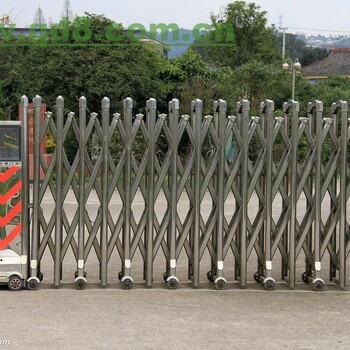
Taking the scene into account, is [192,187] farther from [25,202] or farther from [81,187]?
[25,202]

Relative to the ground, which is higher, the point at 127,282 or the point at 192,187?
the point at 192,187

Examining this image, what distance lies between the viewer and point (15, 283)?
950 centimetres

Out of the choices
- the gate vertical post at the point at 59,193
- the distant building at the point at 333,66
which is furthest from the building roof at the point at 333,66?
the gate vertical post at the point at 59,193

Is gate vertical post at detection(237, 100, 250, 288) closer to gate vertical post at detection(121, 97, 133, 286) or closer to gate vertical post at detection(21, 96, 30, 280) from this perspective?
gate vertical post at detection(121, 97, 133, 286)

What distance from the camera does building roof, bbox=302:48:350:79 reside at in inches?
3548

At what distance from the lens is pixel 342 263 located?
32.4 ft

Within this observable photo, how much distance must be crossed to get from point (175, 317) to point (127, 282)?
4.63ft

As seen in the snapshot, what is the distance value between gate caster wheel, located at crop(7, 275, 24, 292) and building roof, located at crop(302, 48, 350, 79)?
265 ft

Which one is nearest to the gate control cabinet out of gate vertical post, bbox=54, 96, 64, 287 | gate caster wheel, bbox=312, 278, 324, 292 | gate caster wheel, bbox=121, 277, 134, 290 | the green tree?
gate vertical post, bbox=54, 96, 64, 287

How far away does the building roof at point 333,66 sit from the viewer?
90.1 metres

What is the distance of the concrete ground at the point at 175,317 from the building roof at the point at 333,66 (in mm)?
80682

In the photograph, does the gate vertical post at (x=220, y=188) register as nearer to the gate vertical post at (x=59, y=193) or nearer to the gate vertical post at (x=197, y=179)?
the gate vertical post at (x=197, y=179)

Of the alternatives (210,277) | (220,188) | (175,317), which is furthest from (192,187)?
(175,317)

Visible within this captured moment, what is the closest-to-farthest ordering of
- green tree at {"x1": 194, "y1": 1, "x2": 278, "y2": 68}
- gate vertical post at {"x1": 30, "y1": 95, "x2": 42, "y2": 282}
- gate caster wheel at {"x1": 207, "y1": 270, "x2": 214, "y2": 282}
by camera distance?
1. gate vertical post at {"x1": 30, "y1": 95, "x2": 42, "y2": 282}
2. gate caster wheel at {"x1": 207, "y1": 270, "x2": 214, "y2": 282}
3. green tree at {"x1": 194, "y1": 1, "x2": 278, "y2": 68}
